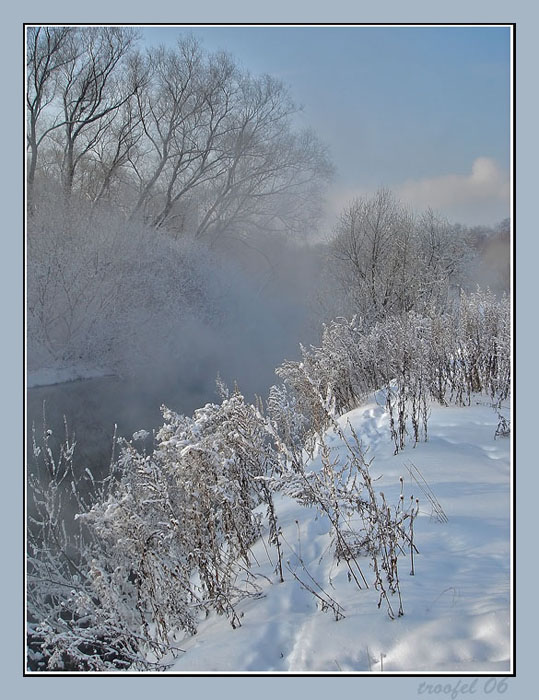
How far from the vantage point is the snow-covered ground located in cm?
207

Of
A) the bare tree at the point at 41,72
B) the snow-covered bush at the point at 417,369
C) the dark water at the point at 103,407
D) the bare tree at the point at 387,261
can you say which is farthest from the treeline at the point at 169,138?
the snow-covered bush at the point at 417,369

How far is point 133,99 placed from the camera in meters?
8.94

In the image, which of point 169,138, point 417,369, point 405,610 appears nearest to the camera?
point 405,610

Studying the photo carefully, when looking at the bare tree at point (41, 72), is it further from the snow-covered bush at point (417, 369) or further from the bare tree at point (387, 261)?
the bare tree at point (387, 261)

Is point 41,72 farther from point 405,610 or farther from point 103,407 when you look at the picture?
point 405,610

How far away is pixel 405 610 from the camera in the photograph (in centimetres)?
220

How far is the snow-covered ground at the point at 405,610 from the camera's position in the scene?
2.07 meters

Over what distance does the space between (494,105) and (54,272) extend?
7.32 metres

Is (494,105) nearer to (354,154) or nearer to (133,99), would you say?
(354,154)

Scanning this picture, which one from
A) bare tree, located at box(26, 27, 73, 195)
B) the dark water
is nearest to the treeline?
bare tree, located at box(26, 27, 73, 195)

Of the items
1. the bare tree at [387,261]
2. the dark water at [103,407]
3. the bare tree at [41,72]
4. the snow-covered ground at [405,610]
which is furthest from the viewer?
the bare tree at [387,261]

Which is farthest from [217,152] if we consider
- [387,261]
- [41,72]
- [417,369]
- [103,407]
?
[417,369]

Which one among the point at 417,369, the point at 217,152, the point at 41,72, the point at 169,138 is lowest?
the point at 417,369

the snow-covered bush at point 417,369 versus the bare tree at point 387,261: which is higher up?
the bare tree at point 387,261
